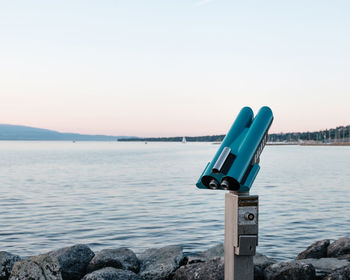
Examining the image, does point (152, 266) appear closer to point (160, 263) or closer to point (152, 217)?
point (160, 263)

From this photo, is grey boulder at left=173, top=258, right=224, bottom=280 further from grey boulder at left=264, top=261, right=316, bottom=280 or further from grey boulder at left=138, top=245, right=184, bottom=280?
grey boulder at left=264, top=261, right=316, bottom=280

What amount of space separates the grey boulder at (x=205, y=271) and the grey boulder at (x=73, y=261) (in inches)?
89.8

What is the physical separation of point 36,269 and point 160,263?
2936 mm

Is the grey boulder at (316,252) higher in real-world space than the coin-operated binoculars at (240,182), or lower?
lower

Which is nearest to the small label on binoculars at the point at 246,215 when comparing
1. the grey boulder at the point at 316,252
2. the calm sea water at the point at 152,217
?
the grey boulder at the point at 316,252

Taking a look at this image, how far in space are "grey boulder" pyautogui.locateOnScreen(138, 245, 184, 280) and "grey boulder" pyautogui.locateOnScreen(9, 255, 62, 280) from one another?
2257mm

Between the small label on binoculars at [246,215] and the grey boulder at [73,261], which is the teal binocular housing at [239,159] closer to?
the small label on binoculars at [246,215]

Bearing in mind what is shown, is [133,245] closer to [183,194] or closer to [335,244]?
[335,244]

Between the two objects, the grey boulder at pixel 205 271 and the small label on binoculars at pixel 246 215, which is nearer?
the small label on binoculars at pixel 246 215

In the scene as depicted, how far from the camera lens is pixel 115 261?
32.4 feet

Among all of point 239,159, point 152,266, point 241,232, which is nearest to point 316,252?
point 152,266

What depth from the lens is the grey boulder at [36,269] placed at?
7586mm

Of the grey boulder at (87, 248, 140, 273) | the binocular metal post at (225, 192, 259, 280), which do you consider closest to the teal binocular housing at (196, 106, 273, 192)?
the binocular metal post at (225, 192, 259, 280)

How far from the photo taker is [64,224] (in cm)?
2088
